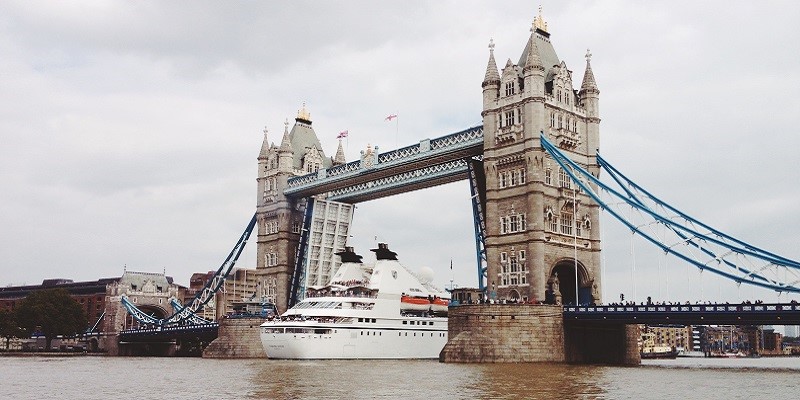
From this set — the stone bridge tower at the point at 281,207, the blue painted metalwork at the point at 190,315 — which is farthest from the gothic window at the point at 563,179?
the blue painted metalwork at the point at 190,315

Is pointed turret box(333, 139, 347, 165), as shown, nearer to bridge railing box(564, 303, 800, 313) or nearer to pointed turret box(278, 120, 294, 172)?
pointed turret box(278, 120, 294, 172)

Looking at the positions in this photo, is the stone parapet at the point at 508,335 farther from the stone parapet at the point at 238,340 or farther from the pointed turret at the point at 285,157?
the pointed turret at the point at 285,157

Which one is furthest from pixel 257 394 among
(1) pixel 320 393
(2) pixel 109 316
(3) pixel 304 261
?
(2) pixel 109 316

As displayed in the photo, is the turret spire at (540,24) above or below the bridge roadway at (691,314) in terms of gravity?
above

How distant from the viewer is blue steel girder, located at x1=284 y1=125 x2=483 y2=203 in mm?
86812

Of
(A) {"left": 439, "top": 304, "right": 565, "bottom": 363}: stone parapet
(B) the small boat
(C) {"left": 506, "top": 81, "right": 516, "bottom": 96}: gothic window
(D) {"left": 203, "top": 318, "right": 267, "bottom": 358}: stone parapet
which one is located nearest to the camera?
(A) {"left": 439, "top": 304, "right": 565, "bottom": 363}: stone parapet

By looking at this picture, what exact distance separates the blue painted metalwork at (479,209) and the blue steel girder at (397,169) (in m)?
1.85

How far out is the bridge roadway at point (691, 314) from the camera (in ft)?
207

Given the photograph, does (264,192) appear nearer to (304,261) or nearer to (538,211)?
(304,261)

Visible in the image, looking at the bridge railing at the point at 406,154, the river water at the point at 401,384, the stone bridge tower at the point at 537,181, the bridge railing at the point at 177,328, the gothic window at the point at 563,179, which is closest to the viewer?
the river water at the point at 401,384

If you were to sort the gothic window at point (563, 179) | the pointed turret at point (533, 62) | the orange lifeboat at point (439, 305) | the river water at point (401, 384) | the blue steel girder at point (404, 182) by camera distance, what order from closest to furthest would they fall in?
the river water at point (401, 384) → the pointed turret at point (533, 62) → the gothic window at point (563, 179) → the blue steel girder at point (404, 182) → the orange lifeboat at point (439, 305)

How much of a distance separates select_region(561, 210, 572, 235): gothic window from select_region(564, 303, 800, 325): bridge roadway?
32.6ft

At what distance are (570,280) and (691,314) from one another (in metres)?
17.5

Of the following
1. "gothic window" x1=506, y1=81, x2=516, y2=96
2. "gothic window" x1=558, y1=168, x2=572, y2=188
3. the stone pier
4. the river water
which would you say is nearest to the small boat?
"gothic window" x1=558, y1=168, x2=572, y2=188
